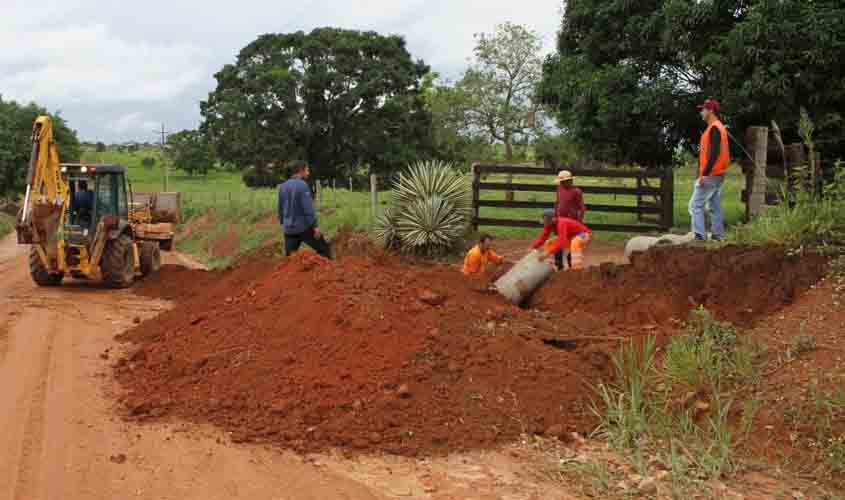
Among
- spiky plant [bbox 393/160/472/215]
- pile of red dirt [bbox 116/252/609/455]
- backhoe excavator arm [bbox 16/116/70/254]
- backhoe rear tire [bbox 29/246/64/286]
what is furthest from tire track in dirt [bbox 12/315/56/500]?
spiky plant [bbox 393/160/472/215]

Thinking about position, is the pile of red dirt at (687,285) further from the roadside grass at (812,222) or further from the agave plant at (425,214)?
the agave plant at (425,214)

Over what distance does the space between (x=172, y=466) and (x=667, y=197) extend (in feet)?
42.1

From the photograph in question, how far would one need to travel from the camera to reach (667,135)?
53.3 feet

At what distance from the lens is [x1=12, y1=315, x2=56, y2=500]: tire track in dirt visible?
505 cm

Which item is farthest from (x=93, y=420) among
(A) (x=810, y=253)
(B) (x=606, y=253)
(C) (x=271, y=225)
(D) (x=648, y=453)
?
(C) (x=271, y=225)

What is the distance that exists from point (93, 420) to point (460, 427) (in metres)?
2.94

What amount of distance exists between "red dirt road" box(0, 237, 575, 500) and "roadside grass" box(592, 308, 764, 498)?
2.46 feet

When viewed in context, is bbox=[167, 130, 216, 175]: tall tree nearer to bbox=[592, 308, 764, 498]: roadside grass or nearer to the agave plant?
the agave plant

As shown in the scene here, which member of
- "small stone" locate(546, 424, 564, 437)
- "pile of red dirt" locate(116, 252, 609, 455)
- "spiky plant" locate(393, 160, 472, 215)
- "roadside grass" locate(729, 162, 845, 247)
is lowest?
"small stone" locate(546, 424, 564, 437)

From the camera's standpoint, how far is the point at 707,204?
391 inches

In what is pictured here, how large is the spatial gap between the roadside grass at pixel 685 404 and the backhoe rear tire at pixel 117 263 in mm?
9932

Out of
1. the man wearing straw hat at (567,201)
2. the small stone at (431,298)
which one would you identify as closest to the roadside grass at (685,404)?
the small stone at (431,298)

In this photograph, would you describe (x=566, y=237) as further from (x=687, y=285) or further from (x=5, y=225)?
(x=5, y=225)

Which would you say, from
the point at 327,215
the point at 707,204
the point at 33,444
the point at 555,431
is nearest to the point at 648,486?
the point at 555,431
